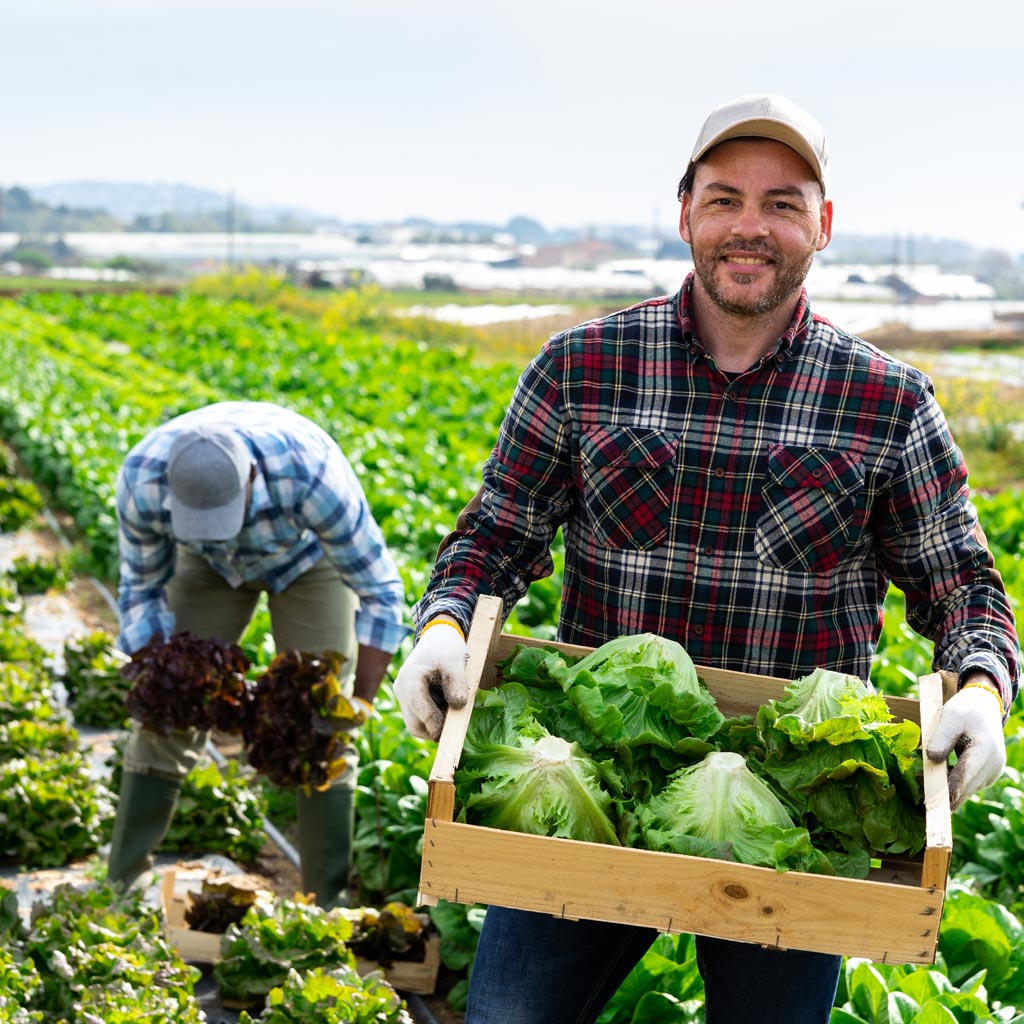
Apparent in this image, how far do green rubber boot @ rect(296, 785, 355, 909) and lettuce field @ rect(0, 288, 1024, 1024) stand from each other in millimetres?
204

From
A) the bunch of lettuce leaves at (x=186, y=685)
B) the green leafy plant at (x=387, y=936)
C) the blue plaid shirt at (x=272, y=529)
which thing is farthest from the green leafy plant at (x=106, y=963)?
the blue plaid shirt at (x=272, y=529)

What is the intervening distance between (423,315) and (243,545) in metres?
30.5

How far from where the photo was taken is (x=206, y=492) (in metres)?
4.23

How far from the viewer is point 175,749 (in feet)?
15.6

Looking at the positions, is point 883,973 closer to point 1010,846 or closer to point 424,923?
point 1010,846

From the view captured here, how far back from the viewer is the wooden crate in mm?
2084

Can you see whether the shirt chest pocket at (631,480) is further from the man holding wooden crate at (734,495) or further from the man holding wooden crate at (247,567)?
the man holding wooden crate at (247,567)

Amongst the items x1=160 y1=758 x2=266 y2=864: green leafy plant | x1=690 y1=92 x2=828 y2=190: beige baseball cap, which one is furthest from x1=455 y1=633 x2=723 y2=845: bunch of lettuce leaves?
x1=160 y1=758 x2=266 y2=864: green leafy plant

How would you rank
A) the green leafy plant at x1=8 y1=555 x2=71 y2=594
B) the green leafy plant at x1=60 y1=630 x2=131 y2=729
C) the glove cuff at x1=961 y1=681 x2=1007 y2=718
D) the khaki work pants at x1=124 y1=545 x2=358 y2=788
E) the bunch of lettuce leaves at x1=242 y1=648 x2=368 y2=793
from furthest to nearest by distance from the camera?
the green leafy plant at x1=8 y1=555 x2=71 y2=594 → the green leafy plant at x1=60 y1=630 x2=131 y2=729 → the khaki work pants at x1=124 y1=545 x2=358 y2=788 → the bunch of lettuce leaves at x1=242 y1=648 x2=368 y2=793 → the glove cuff at x1=961 y1=681 x2=1007 y2=718

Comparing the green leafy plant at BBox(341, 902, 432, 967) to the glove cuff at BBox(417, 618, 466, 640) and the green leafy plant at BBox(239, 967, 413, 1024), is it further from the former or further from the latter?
the glove cuff at BBox(417, 618, 466, 640)

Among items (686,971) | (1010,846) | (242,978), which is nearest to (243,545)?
(242,978)

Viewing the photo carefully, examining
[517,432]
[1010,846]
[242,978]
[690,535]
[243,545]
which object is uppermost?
[517,432]

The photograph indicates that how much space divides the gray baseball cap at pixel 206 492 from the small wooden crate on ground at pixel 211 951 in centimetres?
140

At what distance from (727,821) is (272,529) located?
271 cm
